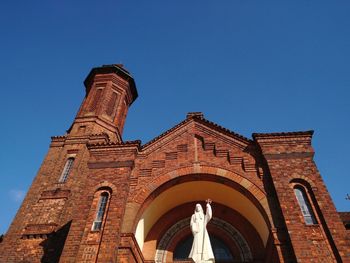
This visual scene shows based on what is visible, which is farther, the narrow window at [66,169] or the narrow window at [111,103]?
the narrow window at [111,103]

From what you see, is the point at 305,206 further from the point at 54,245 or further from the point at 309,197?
the point at 54,245

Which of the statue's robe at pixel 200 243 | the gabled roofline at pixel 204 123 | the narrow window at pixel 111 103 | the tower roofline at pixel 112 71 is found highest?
the tower roofline at pixel 112 71

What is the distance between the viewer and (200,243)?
34.1 ft

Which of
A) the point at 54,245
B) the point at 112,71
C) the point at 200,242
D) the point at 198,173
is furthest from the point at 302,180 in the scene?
the point at 112,71

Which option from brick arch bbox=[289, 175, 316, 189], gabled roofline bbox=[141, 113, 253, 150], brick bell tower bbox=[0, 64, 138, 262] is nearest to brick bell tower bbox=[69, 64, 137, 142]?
brick bell tower bbox=[0, 64, 138, 262]

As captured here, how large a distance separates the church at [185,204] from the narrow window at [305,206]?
0.04m

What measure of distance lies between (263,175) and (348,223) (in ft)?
17.0

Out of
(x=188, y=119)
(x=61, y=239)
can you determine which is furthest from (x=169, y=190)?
(x=61, y=239)

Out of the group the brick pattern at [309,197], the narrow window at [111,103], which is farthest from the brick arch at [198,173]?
the narrow window at [111,103]

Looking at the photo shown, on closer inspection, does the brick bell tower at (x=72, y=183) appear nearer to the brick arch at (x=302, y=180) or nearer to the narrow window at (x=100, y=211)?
the narrow window at (x=100, y=211)

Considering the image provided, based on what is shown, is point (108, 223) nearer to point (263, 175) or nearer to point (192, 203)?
point (192, 203)

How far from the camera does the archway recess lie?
1272 centimetres

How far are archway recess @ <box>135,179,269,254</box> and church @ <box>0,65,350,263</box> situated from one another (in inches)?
2.2

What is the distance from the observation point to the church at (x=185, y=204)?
10.5 m
